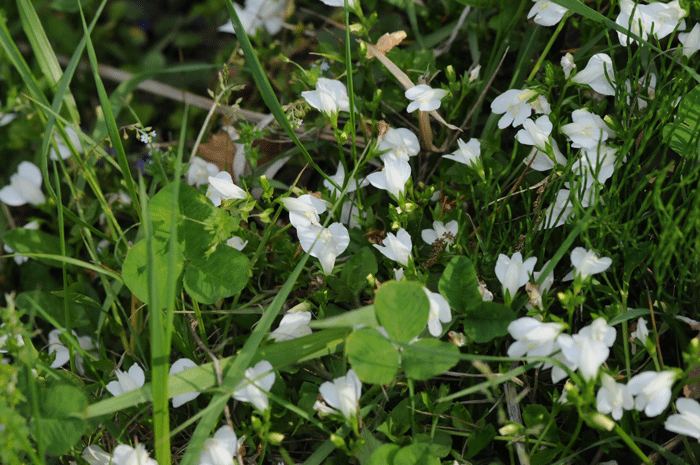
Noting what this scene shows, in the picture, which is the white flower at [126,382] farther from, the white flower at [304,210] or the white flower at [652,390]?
the white flower at [652,390]

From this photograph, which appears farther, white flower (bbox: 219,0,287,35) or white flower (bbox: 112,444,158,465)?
white flower (bbox: 219,0,287,35)

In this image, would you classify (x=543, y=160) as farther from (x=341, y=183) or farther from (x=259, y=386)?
(x=259, y=386)

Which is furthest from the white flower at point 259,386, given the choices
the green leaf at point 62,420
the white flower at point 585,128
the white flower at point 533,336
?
Result: the white flower at point 585,128

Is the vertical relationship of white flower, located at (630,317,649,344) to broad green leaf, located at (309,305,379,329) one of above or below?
below

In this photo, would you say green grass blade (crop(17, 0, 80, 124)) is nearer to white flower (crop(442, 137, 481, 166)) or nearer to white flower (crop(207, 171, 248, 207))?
white flower (crop(207, 171, 248, 207))

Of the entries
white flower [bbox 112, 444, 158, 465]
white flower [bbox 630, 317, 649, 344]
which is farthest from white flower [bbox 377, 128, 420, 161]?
white flower [bbox 112, 444, 158, 465]

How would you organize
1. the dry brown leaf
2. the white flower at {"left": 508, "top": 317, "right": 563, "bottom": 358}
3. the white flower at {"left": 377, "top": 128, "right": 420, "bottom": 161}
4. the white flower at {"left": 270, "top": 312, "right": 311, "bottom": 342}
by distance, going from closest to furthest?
the white flower at {"left": 508, "top": 317, "right": 563, "bottom": 358} < the white flower at {"left": 270, "top": 312, "right": 311, "bottom": 342} < the white flower at {"left": 377, "top": 128, "right": 420, "bottom": 161} < the dry brown leaf

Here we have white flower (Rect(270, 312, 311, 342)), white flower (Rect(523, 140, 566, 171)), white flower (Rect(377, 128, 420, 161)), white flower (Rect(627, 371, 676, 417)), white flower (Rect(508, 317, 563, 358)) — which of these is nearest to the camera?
white flower (Rect(627, 371, 676, 417))

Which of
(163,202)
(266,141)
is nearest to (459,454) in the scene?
(163,202)
